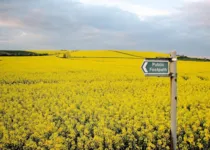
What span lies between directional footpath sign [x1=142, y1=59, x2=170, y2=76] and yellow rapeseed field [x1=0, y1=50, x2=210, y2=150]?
2221 millimetres

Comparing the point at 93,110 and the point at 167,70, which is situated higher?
the point at 167,70

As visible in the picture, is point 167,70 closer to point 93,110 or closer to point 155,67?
point 155,67

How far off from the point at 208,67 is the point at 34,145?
9574 mm

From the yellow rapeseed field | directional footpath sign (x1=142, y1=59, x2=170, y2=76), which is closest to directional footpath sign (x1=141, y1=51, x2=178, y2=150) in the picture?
directional footpath sign (x1=142, y1=59, x2=170, y2=76)

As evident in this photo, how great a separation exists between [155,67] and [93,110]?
10.6 feet

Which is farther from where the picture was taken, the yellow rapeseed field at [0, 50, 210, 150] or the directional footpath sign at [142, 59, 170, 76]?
the yellow rapeseed field at [0, 50, 210, 150]

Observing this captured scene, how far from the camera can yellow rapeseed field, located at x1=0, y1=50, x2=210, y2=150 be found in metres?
6.32

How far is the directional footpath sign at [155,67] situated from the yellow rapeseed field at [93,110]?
222 centimetres

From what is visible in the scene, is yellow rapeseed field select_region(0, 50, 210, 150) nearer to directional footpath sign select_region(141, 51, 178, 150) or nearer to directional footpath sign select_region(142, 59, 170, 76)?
directional footpath sign select_region(141, 51, 178, 150)

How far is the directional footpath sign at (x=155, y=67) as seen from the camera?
14.4ft

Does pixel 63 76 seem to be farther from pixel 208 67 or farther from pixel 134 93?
pixel 208 67

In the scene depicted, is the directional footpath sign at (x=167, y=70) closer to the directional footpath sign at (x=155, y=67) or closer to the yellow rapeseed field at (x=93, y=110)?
the directional footpath sign at (x=155, y=67)

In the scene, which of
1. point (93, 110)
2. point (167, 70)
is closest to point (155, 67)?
point (167, 70)

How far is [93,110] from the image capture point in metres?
7.43
